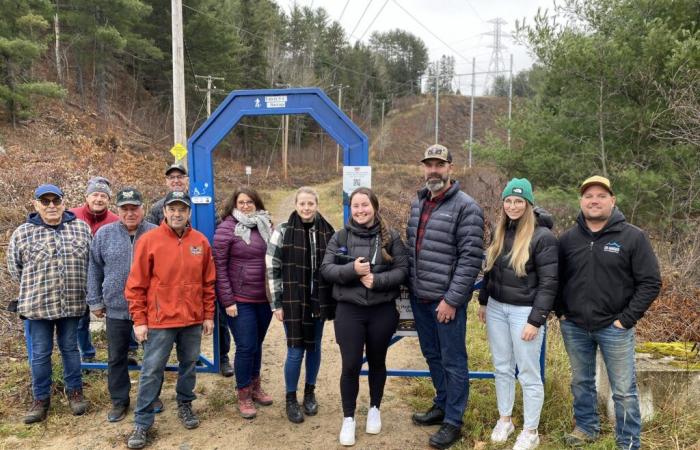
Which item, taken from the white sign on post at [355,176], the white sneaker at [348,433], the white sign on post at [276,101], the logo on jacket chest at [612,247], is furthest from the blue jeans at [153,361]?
the logo on jacket chest at [612,247]

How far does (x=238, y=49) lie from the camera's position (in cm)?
2745

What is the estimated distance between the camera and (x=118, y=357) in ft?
12.3

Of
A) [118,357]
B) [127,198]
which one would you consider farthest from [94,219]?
[118,357]

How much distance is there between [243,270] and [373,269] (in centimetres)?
111

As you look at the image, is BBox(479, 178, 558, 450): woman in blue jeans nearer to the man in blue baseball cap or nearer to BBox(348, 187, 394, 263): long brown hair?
BBox(348, 187, 394, 263): long brown hair

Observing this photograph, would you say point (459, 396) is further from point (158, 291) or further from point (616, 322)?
point (158, 291)

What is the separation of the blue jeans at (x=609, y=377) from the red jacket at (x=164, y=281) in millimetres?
2712

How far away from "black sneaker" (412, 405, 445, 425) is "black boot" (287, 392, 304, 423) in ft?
Answer: 3.03

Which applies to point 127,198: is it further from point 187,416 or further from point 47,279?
point 187,416

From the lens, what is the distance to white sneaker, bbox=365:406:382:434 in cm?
364

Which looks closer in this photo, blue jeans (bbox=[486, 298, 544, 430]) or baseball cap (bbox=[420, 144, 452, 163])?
blue jeans (bbox=[486, 298, 544, 430])

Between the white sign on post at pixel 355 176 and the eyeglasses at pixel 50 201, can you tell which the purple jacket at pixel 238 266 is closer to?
the white sign on post at pixel 355 176

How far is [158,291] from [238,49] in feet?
87.8

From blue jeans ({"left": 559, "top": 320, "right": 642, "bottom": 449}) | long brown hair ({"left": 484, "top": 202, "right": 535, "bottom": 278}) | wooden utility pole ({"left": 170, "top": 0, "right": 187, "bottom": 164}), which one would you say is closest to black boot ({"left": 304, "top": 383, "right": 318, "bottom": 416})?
long brown hair ({"left": 484, "top": 202, "right": 535, "bottom": 278})
